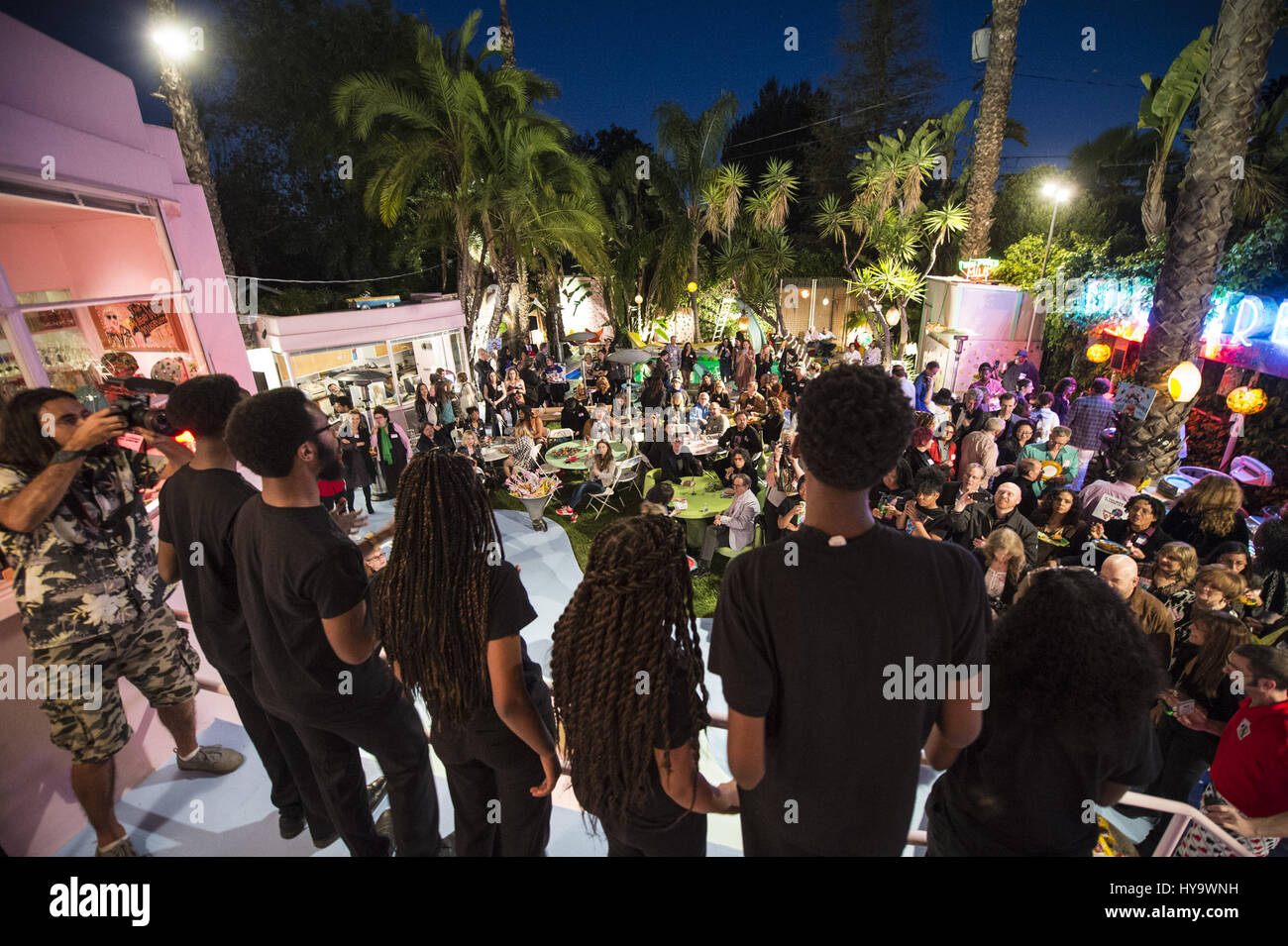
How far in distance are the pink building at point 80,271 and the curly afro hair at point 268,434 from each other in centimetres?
212

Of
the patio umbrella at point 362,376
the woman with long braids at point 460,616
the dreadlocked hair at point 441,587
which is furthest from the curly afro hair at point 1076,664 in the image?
the patio umbrella at point 362,376

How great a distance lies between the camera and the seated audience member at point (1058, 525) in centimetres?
501

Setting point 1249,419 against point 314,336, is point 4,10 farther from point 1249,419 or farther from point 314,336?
point 1249,419

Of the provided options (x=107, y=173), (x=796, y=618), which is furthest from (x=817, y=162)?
(x=796, y=618)

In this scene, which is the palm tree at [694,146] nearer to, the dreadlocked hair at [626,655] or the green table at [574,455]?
the green table at [574,455]

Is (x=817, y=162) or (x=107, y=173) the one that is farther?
(x=817, y=162)

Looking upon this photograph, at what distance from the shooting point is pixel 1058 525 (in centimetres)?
521

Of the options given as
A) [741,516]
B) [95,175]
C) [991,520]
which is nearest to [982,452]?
[991,520]

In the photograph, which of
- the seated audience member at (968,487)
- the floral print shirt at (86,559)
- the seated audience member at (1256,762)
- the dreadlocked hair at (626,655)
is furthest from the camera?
the seated audience member at (968,487)

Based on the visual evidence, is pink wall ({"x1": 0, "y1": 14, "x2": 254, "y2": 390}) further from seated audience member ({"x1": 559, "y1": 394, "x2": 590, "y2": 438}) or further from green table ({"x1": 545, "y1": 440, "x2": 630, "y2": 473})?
seated audience member ({"x1": 559, "y1": 394, "x2": 590, "y2": 438})

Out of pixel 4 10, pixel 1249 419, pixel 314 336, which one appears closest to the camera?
pixel 4 10

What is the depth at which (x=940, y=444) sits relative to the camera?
23.9ft

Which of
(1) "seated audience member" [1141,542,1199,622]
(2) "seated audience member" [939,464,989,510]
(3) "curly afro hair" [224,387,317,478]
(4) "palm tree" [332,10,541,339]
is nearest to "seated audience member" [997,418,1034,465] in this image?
(2) "seated audience member" [939,464,989,510]
